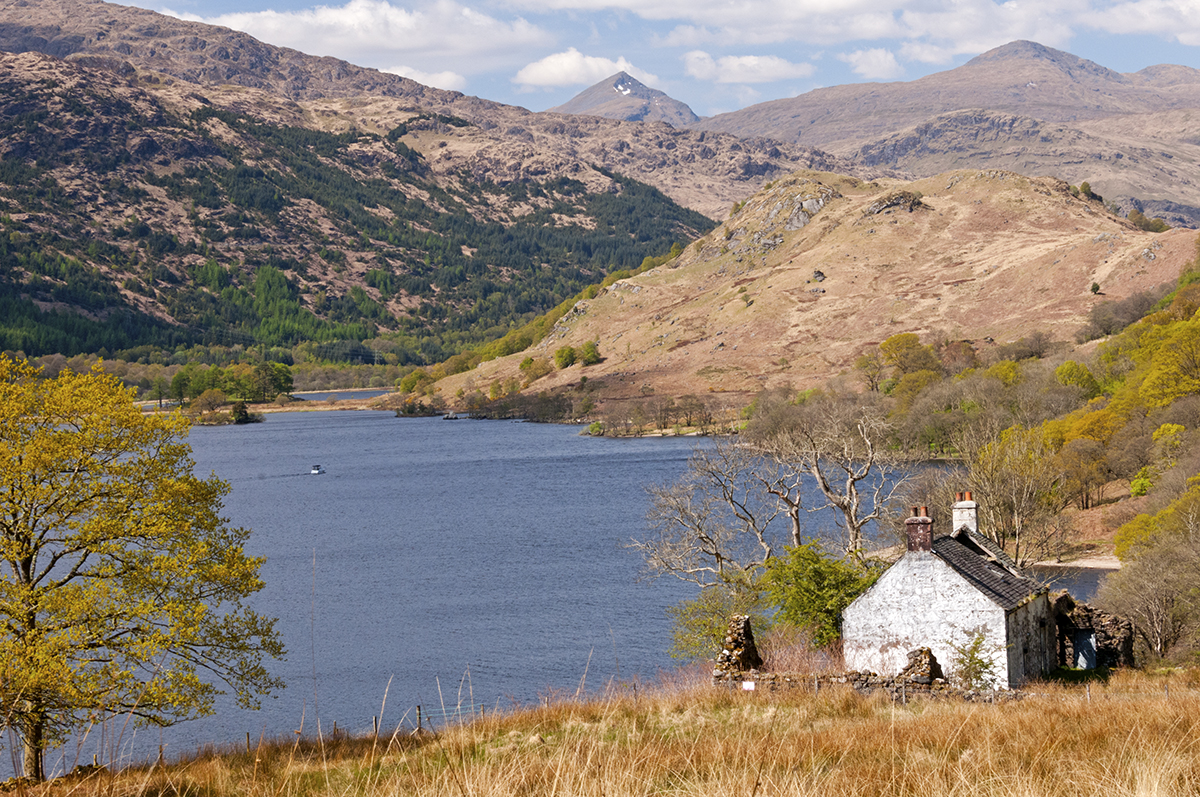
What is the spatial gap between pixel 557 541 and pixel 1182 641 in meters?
56.3

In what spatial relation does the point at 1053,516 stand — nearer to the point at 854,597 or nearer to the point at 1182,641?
the point at 1182,641

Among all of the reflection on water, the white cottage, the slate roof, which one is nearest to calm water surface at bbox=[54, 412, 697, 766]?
the white cottage

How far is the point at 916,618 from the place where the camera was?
107 ft

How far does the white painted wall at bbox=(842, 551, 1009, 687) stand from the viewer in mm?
31234

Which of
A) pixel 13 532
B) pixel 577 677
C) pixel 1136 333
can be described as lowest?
pixel 577 677

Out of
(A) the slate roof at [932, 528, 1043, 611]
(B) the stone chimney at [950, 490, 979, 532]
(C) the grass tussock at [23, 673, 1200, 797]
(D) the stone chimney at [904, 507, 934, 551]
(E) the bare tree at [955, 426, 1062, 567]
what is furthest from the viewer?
(E) the bare tree at [955, 426, 1062, 567]

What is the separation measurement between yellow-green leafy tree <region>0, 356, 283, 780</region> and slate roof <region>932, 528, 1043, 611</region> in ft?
73.7

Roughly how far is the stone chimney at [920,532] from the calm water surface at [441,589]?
10.9 meters

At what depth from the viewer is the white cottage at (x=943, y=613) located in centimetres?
3117

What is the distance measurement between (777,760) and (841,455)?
172ft

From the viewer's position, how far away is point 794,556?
37.6 meters

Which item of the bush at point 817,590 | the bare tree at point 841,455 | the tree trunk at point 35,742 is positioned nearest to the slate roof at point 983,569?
the bush at point 817,590

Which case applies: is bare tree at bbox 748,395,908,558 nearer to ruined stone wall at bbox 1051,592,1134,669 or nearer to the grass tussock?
ruined stone wall at bbox 1051,592,1134,669

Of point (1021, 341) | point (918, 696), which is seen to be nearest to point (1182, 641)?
point (918, 696)
